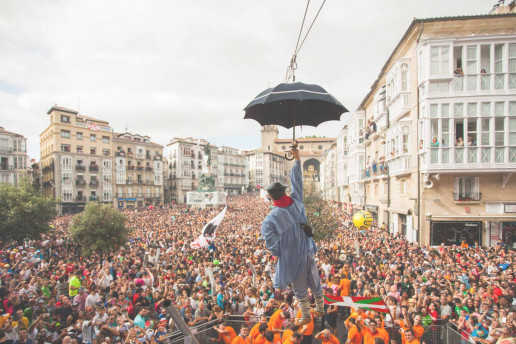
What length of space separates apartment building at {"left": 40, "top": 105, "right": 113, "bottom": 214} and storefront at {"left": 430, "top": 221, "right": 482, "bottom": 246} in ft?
166

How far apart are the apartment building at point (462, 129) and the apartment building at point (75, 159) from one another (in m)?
50.4

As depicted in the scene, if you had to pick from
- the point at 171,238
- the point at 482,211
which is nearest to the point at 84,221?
the point at 171,238

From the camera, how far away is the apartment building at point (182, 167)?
74250 mm

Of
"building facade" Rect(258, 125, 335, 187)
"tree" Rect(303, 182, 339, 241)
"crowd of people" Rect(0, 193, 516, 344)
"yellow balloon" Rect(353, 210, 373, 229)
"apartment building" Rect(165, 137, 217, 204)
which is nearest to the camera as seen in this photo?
"crowd of people" Rect(0, 193, 516, 344)

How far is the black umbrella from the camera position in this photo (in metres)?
4.25

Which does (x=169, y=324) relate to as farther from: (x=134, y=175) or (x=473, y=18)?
(x=134, y=175)

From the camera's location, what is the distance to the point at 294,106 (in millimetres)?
4668

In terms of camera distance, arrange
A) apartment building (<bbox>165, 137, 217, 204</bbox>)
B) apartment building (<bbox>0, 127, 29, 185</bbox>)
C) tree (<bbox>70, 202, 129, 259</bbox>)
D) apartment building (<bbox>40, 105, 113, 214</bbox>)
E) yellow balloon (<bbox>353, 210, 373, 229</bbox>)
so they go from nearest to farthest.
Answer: yellow balloon (<bbox>353, 210, 373, 229</bbox>) < tree (<bbox>70, 202, 129, 259</bbox>) < apartment building (<bbox>0, 127, 29, 185</bbox>) < apartment building (<bbox>40, 105, 113, 214</bbox>) < apartment building (<bbox>165, 137, 217, 204</bbox>)

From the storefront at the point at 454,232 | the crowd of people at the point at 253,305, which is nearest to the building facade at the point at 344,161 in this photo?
the storefront at the point at 454,232

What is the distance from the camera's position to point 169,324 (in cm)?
662

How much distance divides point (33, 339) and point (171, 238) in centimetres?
1419

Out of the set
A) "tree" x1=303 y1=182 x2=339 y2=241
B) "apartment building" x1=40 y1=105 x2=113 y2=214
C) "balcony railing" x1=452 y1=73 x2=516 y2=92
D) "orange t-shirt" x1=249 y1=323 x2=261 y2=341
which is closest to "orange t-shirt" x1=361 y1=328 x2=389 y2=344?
"orange t-shirt" x1=249 y1=323 x2=261 y2=341

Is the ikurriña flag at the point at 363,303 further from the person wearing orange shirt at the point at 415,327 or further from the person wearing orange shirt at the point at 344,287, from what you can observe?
the person wearing orange shirt at the point at 344,287

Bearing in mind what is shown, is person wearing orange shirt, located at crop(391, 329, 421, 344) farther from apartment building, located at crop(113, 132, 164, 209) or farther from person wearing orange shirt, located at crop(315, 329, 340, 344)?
apartment building, located at crop(113, 132, 164, 209)
